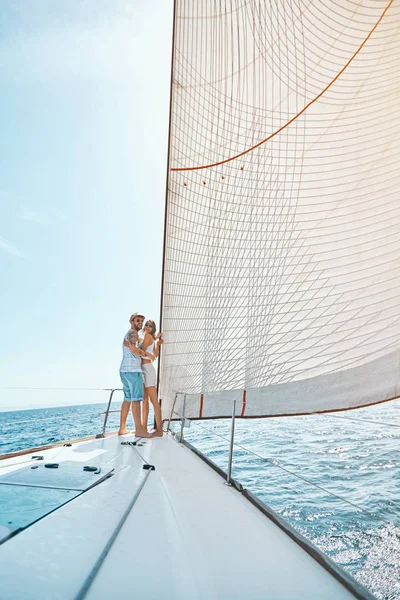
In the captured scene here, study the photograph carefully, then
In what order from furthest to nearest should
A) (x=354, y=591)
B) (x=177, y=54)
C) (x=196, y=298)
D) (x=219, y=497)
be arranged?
1. (x=177, y=54)
2. (x=196, y=298)
3. (x=219, y=497)
4. (x=354, y=591)

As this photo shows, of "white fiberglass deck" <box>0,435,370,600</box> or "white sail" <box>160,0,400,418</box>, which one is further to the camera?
"white sail" <box>160,0,400,418</box>

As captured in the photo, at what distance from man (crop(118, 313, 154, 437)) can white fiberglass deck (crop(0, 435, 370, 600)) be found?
1.59 metres

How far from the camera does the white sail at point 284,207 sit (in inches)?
65.6

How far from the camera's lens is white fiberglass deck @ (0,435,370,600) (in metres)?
0.62

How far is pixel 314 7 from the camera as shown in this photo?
1.98 metres

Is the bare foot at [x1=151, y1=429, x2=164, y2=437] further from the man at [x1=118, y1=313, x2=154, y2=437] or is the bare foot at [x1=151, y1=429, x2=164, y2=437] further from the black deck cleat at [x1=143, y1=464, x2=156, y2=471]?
the black deck cleat at [x1=143, y1=464, x2=156, y2=471]

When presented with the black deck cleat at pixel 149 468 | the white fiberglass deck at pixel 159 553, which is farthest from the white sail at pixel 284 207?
the white fiberglass deck at pixel 159 553

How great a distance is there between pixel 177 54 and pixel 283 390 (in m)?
3.02

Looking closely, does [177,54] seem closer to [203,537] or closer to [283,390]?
[283,390]

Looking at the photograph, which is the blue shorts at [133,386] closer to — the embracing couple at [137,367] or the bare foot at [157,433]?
the embracing couple at [137,367]

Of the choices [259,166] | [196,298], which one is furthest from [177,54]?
[196,298]

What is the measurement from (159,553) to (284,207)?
1.82 meters

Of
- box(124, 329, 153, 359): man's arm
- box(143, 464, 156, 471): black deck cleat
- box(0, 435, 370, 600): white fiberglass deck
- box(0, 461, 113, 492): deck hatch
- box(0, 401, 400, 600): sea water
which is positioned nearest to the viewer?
box(0, 435, 370, 600): white fiberglass deck

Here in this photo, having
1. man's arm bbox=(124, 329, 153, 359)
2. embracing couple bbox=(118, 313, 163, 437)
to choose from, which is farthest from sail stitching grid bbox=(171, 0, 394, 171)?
man's arm bbox=(124, 329, 153, 359)
